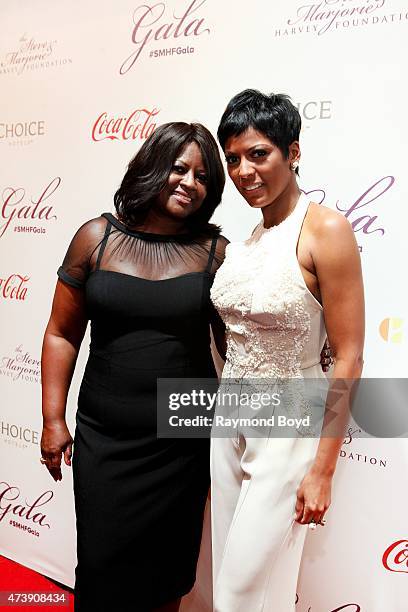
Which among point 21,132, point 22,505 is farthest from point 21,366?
point 21,132

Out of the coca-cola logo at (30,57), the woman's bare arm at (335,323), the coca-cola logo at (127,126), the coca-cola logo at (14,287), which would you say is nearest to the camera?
the woman's bare arm at (335,323)

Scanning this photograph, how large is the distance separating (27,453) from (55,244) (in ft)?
3.03

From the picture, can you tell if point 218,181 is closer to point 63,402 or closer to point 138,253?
point 138,253

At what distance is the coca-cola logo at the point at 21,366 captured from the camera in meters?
2.36

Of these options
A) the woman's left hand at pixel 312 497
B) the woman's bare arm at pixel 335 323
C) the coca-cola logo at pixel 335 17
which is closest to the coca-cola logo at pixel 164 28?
the coca-cola logo at pixel 335 17

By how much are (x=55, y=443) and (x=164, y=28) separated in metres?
1.42

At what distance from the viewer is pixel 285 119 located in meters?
1.29

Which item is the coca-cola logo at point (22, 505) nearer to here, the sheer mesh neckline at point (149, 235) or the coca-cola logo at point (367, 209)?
the sheer mesh neckline at point (149, 235)

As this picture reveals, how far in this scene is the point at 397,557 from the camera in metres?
1.72

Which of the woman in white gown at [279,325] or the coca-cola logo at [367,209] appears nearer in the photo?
the woman in white gown at [279,325]

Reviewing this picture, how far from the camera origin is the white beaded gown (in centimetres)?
129

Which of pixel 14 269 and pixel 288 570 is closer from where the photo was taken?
pixel 288 570

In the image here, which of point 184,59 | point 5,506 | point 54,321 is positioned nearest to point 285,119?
point 184,59

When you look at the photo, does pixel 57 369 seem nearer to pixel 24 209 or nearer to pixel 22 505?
pixel 24 209
